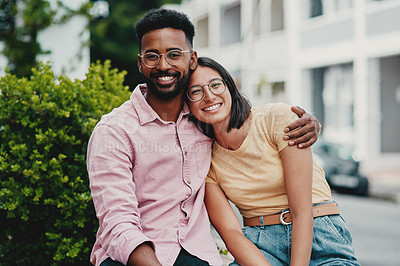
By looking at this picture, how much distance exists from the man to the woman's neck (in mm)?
106

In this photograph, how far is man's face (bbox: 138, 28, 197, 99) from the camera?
2.54 meters

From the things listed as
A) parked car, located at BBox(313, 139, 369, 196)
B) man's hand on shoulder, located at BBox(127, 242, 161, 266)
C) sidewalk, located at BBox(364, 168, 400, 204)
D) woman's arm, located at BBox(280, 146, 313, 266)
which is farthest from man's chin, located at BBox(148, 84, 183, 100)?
sidewalk, located at BBox(364, 168, 400, 204)

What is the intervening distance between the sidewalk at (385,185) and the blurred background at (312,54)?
0.08 feet

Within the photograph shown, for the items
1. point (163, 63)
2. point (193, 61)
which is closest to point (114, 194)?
point (163, 63)

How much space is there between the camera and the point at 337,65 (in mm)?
16078

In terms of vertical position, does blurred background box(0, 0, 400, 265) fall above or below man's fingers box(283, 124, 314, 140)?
above

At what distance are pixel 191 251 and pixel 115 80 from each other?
1.67 m

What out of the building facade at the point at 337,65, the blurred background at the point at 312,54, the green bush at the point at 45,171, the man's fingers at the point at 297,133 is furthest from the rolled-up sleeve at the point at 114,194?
the building facade at the point at 337,65

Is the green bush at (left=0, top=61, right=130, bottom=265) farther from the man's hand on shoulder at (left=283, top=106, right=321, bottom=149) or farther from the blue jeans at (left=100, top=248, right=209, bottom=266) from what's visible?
the man's hand on shoulder at (left=283, top=106, right=321, bottom=149)

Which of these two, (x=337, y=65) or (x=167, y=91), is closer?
(x=167, y=91)

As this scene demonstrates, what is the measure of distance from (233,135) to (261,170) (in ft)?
0.86

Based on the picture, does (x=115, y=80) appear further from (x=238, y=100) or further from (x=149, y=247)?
(x=149, y=247)

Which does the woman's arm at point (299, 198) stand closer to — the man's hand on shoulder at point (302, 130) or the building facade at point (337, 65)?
the man's hand on shoulder at point (302, 130)

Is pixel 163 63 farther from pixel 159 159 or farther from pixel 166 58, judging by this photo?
pixel 159 159
